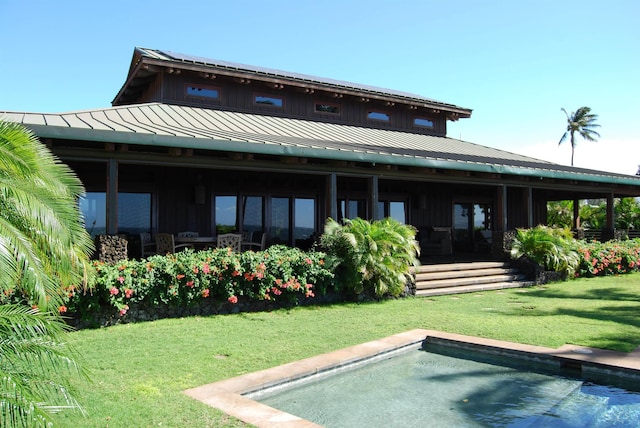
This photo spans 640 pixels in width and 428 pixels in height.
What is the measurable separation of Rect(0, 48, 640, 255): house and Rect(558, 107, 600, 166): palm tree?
160 feet

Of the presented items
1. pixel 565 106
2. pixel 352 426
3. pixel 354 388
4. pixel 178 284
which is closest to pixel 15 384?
pixel 352 426

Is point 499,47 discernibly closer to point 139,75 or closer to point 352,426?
point 139,75

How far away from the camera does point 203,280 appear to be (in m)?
7.70

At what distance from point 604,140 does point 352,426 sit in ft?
227

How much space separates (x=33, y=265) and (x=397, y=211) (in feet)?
45.7

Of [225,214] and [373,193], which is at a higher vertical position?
[373,193]

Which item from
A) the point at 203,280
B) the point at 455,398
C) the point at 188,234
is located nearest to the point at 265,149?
the point at 203,280

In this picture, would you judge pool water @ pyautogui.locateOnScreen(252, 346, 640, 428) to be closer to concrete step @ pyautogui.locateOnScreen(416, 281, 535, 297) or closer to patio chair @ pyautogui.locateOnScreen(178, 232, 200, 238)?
concrete step @ pyautogui.locateOnScreen(416, 281, 535, 297)

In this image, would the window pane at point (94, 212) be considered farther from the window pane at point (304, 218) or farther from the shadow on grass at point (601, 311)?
the shadow on grass at point (601, 311)

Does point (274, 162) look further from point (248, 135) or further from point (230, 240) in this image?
point (230, 240)

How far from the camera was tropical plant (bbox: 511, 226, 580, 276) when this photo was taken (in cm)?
1239

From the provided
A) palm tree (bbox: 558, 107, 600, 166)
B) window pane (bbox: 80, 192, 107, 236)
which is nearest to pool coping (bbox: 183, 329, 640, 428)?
window pane (bbox: 80, 192, 107, 236)

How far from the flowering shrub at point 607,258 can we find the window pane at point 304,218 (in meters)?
7.55

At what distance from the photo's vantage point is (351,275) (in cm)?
937
